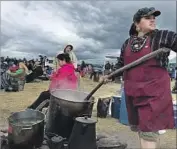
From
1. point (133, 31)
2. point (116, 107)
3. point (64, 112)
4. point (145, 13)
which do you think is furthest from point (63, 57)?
point (145, 13)

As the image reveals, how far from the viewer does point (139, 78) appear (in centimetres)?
297

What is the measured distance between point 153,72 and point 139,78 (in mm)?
130

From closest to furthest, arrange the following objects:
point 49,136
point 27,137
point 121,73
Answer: point 121,73
point 27,137
point 49,136

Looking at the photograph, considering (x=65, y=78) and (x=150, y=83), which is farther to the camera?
(x=65, y=78)

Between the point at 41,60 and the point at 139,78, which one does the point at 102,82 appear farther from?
the point at 41,60

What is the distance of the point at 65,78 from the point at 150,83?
327 cm

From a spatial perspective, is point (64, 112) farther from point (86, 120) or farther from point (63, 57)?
point (63, 57)

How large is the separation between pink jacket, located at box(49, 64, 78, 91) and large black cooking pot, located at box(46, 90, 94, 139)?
1.36 m

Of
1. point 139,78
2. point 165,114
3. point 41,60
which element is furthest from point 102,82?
point 41,60

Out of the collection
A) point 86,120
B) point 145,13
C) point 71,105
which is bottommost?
point 86,120

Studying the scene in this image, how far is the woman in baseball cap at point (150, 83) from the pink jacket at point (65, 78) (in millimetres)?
3026

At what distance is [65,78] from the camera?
19.9 ft

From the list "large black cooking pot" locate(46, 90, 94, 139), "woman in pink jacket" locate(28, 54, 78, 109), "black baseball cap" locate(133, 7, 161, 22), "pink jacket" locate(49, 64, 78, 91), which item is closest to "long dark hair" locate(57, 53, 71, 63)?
"woman in pink jacket" locate(28, 54, 78, 109)

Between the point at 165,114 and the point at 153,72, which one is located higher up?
the point at 153,72
